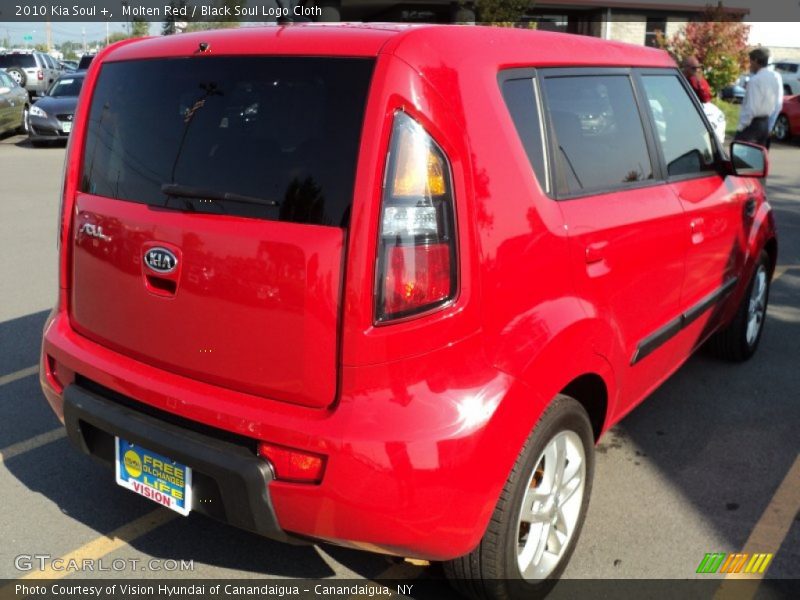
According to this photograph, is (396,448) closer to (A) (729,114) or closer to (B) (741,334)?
(B) (741,334)

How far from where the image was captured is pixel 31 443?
3.89 meters

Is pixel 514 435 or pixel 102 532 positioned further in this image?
pixel 102 532

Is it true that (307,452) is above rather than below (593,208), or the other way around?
below

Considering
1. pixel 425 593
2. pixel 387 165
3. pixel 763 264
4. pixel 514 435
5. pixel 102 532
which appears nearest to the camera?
pixel 387 165

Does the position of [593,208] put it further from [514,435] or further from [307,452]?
[307,452]

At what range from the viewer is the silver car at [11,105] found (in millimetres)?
17828

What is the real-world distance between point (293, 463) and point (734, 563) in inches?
70.9

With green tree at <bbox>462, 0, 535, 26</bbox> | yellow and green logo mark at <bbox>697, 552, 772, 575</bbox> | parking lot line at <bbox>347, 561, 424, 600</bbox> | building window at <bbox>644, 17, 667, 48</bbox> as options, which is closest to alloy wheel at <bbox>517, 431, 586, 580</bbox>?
parking lot line at <bbox>347, 561, 424, 600</bbox>

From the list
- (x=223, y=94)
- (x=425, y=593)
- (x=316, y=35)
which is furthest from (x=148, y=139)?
(x=425, y=593)

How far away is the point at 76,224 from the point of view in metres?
2.88

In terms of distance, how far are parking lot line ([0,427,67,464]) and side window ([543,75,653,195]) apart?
2708 millimetres

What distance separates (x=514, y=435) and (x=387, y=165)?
0.87 m

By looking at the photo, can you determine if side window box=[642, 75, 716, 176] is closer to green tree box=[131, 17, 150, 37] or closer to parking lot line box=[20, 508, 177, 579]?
parking lot line box=[20, 508, 177, 579]

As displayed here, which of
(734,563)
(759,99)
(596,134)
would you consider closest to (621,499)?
(734,563)
